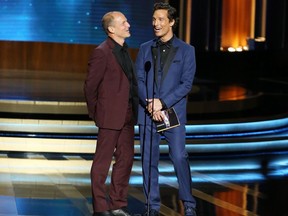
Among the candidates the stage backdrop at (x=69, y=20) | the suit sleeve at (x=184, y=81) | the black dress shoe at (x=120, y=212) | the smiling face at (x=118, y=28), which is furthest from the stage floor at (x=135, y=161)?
the stage backdrop at (x=69, y=20)

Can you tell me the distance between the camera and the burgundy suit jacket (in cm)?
609

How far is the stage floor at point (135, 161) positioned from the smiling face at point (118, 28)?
1.41m

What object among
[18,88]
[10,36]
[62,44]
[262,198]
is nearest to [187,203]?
[262,198]

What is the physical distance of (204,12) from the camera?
23.1 meters

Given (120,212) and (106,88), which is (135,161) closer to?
(120,212)

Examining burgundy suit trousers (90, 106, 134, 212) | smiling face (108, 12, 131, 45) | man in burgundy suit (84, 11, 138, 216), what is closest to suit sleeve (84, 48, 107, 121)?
man in burgundy suit (84, 11, 138, 216)

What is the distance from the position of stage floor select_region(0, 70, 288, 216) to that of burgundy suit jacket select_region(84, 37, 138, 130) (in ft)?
2.82

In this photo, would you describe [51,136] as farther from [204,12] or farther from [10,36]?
[204,12]

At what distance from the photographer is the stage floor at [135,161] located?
6.97 m

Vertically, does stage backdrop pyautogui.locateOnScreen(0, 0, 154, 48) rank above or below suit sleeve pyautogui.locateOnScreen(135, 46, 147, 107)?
below

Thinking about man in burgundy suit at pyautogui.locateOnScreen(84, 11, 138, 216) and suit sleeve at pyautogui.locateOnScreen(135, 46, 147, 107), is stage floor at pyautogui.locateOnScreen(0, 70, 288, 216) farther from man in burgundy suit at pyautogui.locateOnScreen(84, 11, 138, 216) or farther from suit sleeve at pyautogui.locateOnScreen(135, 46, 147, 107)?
suit sleeve at pyautogui.locateOnScreen(135, 46, 147, 107)

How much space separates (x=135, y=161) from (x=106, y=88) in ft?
11.3

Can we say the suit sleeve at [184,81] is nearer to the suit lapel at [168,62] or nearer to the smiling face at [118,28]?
the suit lapel at [168,62]

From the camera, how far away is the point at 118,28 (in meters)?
6.18
